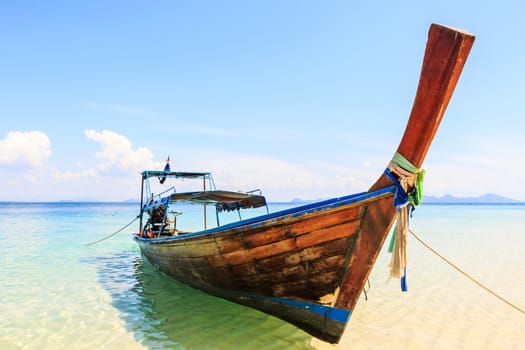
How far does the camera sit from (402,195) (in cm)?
410

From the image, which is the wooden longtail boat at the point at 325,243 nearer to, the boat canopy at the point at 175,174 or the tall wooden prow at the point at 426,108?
the tall wooden prow at the point at 426,108

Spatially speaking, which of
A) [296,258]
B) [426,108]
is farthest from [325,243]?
[426,108]

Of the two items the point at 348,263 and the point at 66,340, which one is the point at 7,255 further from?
the point at 348,263

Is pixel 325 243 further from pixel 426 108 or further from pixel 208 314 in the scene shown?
pixel 208 314

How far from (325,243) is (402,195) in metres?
1.22

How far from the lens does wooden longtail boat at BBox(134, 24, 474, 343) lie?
3777mm

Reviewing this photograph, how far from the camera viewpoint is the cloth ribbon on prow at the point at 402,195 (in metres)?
4.02

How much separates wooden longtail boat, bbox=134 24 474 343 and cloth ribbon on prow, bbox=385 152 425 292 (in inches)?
0.7

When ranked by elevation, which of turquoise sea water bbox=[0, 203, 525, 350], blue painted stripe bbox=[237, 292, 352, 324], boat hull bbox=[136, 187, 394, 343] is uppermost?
boat hull bbox=[136, 187, 394, 343]

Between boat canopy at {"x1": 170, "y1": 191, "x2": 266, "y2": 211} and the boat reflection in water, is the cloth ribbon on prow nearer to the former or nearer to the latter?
the boat reflection in water

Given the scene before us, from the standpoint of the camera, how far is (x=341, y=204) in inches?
176

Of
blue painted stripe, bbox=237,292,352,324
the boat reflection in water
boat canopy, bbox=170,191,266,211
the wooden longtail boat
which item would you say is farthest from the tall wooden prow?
boat canopy, bbox=170,191,266,211

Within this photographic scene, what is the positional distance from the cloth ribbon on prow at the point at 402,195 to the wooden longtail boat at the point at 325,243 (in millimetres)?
18

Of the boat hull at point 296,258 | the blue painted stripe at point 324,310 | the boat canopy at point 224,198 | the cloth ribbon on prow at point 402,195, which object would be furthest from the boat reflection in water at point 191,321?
the boat canopy at point 224,198
